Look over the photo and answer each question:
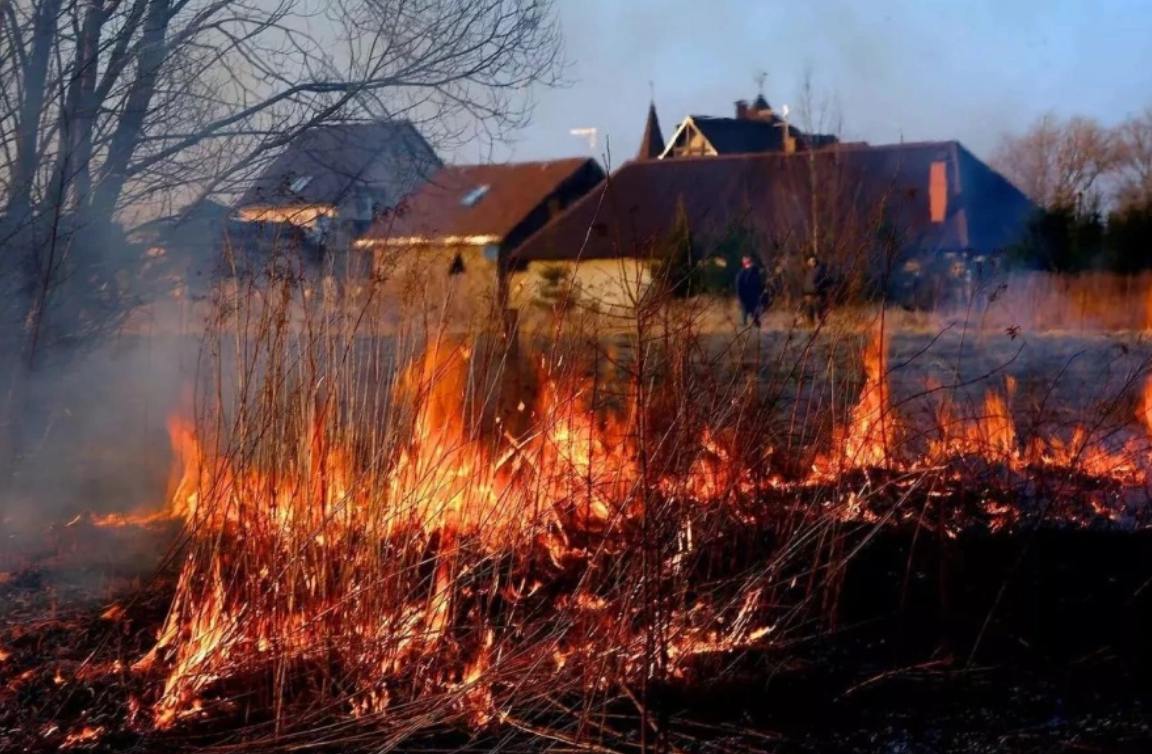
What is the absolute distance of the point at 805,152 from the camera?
1052 inches

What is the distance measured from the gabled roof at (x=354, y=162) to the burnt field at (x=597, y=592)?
2446 millimetres

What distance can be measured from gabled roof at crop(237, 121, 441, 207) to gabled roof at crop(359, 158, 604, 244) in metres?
0.18

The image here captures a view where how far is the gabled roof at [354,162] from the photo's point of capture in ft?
25.8

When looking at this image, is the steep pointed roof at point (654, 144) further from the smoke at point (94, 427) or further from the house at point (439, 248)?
the smoke at point (94, 427)

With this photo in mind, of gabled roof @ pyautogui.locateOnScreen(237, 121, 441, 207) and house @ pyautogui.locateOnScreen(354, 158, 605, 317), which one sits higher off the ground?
gabled roof @ pyautogui.locateOnScreen(237, 121, 441, 207)

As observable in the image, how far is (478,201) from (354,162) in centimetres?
1279

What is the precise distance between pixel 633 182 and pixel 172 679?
25956mm

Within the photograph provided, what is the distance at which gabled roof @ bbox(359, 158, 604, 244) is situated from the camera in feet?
19.7

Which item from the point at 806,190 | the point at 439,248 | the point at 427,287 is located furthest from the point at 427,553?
the point at 806,190

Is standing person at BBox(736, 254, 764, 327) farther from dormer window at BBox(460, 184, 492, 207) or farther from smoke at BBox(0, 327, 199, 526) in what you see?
smoke at BBox(0, 327, 199, 526)

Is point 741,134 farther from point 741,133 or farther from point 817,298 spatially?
point 817,298

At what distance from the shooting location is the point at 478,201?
2086 cm

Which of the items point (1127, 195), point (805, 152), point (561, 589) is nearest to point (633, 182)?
point (805, 152)

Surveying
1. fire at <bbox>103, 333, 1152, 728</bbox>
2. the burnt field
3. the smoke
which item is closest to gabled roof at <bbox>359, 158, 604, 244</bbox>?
fire at <bbox>103, 333, 1152, 728</bbox>
